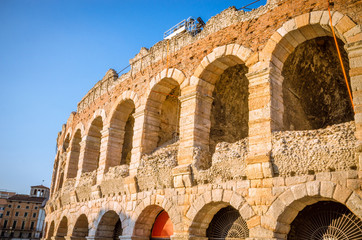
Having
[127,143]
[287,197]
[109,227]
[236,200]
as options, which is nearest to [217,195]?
[236,200]

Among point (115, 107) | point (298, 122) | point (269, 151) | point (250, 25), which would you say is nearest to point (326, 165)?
point (269, 151)

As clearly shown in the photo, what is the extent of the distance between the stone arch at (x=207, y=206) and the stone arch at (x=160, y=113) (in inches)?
122

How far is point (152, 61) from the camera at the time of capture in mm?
11586

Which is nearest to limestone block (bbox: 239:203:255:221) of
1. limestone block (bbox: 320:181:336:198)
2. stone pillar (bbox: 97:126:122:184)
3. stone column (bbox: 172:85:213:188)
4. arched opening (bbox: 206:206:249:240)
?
arched opening (bbox: 206:206:249:240)

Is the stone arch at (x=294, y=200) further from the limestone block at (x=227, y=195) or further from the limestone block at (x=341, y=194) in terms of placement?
the limestone block at (x=227, y=195)

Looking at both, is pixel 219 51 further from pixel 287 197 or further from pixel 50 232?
pixel 50 232

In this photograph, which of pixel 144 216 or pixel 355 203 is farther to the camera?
pixel 144 216

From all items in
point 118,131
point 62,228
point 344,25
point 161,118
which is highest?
point 344,25

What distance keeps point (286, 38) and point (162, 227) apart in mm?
6012

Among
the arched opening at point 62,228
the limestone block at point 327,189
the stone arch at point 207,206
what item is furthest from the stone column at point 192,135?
the arched opening at point 62,228

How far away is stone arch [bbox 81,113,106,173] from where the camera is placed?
13.6 meters

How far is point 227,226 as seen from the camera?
816cm

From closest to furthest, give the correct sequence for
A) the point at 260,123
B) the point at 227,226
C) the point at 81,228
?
the point at 260,123 < the point at 227,226 < the point at 81,228

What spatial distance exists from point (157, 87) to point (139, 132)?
1546 mm
